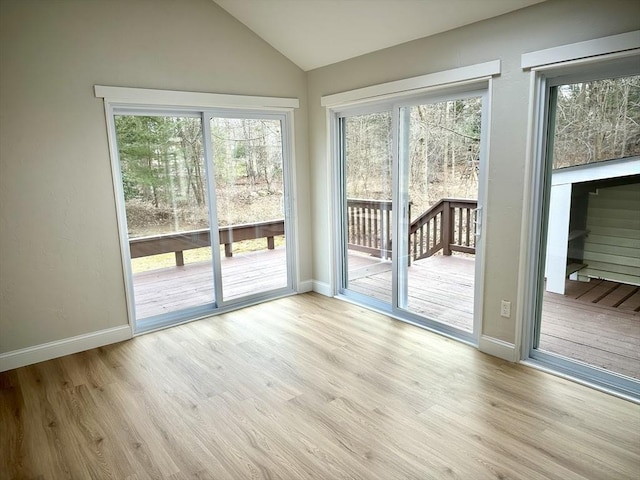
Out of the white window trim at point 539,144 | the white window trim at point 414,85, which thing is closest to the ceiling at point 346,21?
the white window trim at point 414,85

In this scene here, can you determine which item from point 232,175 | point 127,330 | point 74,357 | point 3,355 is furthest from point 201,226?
point 3,355

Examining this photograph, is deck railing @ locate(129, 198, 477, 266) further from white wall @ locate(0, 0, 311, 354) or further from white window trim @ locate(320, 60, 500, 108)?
white window trim @ locate(320, 60, 500, 108)

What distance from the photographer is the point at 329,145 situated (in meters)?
4.37

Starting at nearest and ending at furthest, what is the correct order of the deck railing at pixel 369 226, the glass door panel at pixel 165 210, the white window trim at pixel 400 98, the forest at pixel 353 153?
the forest at pixel 353 153 → the white window trim at pixel 400 98 → the glass door panel at pixel 165 210 → the deck railing at pixel 369 226

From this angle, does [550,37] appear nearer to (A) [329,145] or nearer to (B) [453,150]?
(B) [453,150]

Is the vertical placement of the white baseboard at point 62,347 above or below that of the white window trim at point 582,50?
below

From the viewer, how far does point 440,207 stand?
3580 mm

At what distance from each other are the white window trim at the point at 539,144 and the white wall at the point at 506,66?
0.14 ft

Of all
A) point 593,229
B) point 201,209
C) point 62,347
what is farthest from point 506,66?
point 62,347

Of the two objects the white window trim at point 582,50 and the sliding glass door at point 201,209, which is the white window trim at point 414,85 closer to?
the white window trim at point 582,50

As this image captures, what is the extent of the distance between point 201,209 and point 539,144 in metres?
2.88

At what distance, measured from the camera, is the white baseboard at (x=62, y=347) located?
10.6 ft

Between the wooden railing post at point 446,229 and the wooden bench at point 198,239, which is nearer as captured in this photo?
the wooden railing post at point 446,229

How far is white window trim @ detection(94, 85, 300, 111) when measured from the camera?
3383 millimetres
